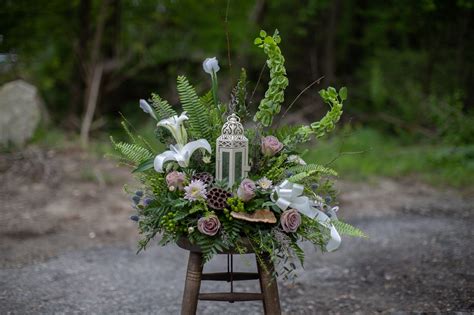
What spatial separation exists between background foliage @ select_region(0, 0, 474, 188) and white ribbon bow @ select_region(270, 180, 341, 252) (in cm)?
658

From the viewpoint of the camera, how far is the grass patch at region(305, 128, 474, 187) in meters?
7.68

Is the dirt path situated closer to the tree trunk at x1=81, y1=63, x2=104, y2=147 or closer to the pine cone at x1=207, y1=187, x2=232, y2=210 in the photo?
the pine cone at x1=207, y1=187, x2=232, y2=210

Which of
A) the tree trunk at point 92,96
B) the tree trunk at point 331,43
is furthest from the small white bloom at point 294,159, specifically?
the tree trunk at point 331,43

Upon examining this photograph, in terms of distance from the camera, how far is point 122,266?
16.0 feet

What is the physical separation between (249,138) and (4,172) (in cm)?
508

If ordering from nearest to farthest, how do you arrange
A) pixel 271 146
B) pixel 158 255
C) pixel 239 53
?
pixel 271 146 < pixel 158 255 < pixel 239 53

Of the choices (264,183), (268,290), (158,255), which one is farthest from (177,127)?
(158,255)

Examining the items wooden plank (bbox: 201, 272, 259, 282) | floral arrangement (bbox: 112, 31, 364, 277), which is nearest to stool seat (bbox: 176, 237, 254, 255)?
floral arrangement (bbox: 112, 31, 364, 277)

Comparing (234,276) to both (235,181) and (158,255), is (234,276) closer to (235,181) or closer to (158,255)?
(235,181)

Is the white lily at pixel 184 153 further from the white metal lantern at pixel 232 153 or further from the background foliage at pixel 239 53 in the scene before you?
the background foliage at pixel 239 53

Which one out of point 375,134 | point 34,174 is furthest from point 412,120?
point 34,174

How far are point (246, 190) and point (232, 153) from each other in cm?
20

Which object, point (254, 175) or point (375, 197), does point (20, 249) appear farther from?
point (375, 197)

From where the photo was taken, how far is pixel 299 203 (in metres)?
2.67
